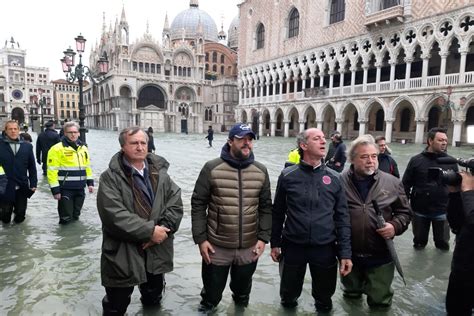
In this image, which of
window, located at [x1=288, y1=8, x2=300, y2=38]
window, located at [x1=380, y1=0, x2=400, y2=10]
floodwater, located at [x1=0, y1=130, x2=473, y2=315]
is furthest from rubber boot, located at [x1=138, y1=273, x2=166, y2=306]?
window, located at [x1=288, y1=8, x2=300, y2=38]

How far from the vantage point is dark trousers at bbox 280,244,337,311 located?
2.96 m

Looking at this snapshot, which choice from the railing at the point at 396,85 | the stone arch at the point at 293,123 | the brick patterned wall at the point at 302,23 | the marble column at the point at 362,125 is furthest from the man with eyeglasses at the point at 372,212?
the stone arch at the point at 293,123

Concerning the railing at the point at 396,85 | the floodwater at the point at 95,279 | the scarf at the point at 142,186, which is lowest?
the floodwater at the point at 95,279

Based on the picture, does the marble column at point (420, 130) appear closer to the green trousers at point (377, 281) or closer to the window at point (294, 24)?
the window at point (294, 24)

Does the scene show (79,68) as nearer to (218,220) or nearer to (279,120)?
(218,220)

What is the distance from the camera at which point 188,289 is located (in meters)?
3.78

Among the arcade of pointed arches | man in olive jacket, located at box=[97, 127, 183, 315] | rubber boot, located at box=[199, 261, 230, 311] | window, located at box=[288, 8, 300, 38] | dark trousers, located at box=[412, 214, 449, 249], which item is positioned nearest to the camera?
man in olive jacket, located at box=[97, 127, 183, 315]

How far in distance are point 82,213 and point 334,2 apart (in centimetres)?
3254

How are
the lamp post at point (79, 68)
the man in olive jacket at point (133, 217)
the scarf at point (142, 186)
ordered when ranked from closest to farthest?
the man in olive jacket at point (133, 217)
the scarf at point (142, 186)
the lamp post at point (79, 68)

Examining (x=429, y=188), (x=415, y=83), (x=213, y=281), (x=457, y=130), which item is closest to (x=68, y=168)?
(x=213, y=281)

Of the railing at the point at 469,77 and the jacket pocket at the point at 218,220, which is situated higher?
the railing at the point at 469,77

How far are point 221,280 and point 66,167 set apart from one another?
352 cm

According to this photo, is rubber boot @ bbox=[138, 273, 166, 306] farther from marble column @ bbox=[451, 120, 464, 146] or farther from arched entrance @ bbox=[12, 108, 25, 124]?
arched entrance @ bbox=[12, 108, 25, 124]

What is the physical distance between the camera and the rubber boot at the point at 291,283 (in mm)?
3068
